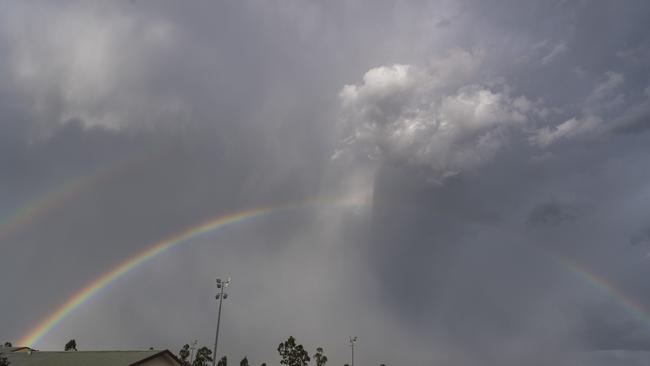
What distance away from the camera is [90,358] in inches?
2496

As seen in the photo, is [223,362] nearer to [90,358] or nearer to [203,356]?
[203,356]

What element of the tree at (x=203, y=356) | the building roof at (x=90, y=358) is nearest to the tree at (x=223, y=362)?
the tree at (x=203, y=356)

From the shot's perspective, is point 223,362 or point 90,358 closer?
point 90,358

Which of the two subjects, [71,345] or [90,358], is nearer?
[90,358]

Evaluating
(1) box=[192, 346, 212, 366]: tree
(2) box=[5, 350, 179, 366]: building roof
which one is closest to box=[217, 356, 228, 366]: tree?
(1) box=[192, 346, 212, 366]: tree

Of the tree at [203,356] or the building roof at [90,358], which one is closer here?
the building roof at [90,358]

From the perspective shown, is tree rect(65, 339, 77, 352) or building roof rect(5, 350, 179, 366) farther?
tree rect(65, 339, 77, 352)

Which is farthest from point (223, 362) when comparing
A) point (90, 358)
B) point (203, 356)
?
point (90, 358)

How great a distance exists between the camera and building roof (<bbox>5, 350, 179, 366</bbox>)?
60938 millimetres

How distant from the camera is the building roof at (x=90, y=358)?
200ft

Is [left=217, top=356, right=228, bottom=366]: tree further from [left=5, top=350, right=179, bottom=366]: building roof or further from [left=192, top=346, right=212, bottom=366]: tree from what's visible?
[left=5, top=350, right=179, bottom=366]: building roof

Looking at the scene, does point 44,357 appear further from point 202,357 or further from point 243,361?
point 243,361

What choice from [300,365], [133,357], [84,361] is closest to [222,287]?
[133,357]

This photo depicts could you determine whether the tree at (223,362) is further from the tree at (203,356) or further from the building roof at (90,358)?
the building roof at (90,358)
